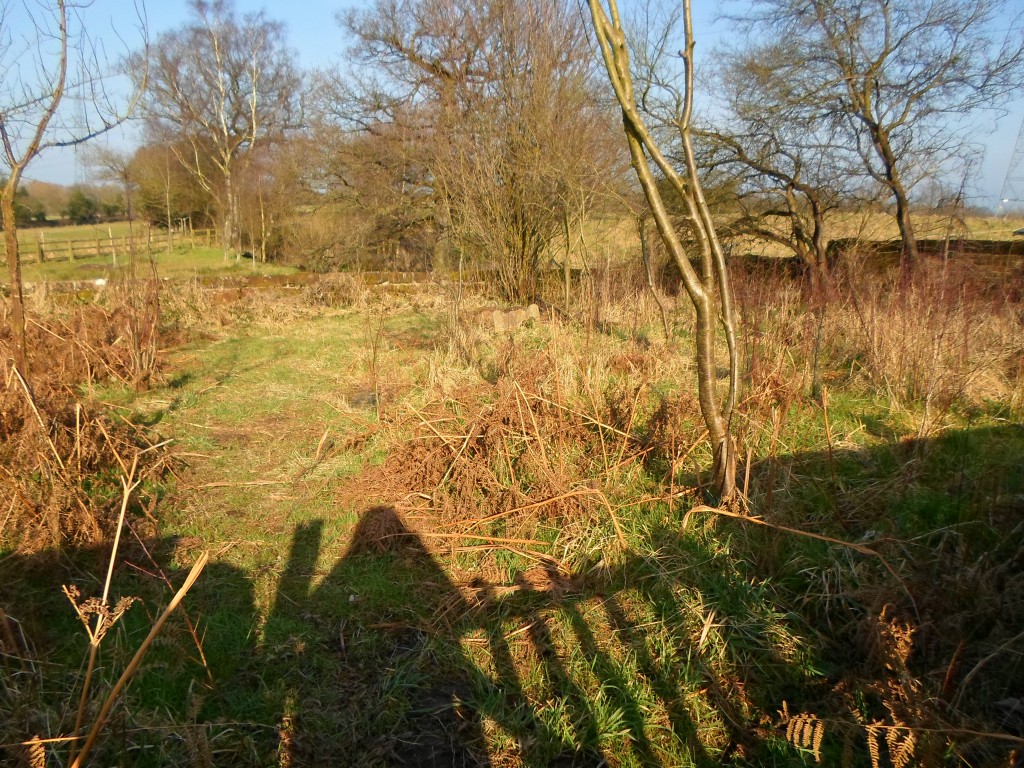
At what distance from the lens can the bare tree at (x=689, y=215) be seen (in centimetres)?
330

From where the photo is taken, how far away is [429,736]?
8.32 ft

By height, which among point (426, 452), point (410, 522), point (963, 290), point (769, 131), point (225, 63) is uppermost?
point (225, 63)

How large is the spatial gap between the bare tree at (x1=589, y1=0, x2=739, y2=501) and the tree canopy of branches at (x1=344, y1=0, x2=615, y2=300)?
6.64 meters

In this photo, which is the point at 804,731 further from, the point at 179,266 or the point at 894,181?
the point at 179,266

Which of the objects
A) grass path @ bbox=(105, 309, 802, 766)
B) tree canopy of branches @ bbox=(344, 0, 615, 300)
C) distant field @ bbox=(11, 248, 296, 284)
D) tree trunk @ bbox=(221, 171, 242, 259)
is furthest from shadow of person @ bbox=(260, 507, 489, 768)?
tree trunk @ bbox=(221, 171, 242, 259)

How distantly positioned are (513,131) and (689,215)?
8.60m

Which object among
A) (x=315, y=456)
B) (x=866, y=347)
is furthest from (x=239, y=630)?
(x=866, y=347)

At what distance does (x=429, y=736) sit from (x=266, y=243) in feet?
73.0

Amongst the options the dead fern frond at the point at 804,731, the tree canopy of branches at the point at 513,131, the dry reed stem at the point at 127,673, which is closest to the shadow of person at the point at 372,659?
the dry reed stem at the point at 127,673

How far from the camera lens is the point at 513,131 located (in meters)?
11.2

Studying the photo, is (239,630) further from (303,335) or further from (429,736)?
(303,335)

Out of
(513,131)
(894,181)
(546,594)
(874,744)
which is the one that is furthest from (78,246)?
(874,744)

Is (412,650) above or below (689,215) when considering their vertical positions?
below

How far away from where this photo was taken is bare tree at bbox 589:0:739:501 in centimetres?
330
